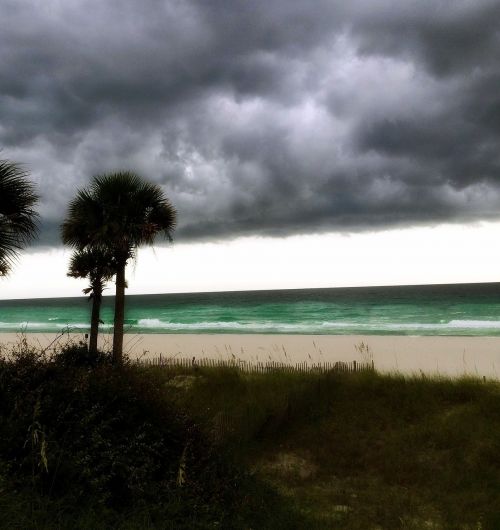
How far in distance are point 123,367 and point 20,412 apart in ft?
7.68

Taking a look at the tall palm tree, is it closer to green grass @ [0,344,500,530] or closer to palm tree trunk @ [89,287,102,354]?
palm tree trunk @ [89,287,102,354]

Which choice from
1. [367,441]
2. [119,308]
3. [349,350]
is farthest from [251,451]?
[349,350]

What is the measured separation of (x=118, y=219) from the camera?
14.8 metres

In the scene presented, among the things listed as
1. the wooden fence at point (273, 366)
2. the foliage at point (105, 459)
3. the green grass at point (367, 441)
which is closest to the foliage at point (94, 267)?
the wooden fence at point (273, 366)

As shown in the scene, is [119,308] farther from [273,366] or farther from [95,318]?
[273,366]

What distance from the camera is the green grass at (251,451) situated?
478 cm

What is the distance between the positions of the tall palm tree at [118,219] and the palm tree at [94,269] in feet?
0.79

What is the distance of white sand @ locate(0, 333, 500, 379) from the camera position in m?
21.7

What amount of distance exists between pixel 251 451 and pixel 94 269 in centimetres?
879

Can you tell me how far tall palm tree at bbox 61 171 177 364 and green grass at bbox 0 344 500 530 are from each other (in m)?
5.46

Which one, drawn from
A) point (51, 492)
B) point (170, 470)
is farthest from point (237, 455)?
point (51, 492)

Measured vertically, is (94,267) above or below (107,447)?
above

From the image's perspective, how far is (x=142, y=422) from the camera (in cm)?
614

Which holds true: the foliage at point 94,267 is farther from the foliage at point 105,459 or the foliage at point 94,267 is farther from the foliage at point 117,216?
the foliage at point 105,459
